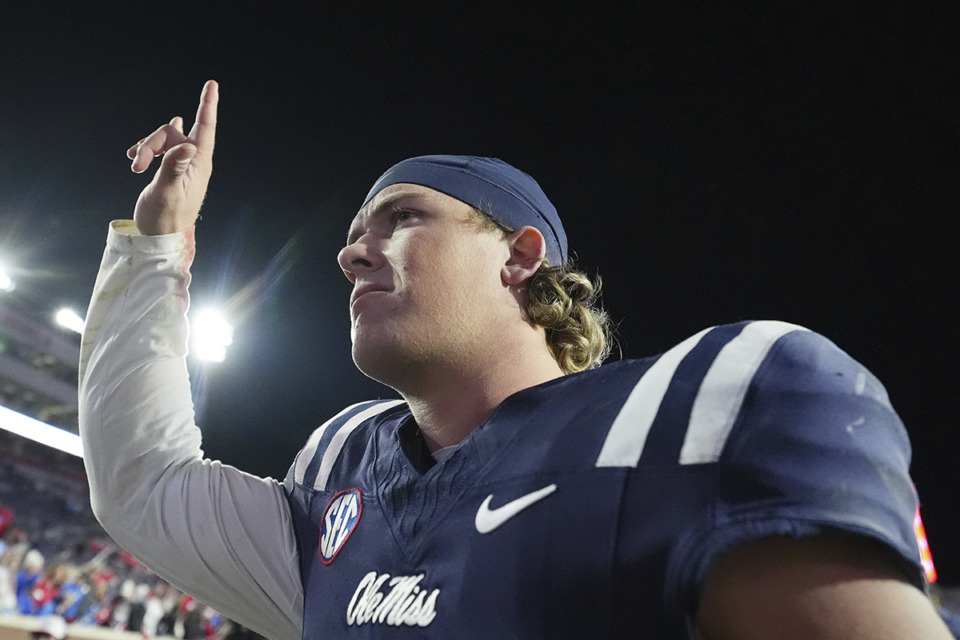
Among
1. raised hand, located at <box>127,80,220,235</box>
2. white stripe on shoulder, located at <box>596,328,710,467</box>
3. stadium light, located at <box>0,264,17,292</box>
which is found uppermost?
stadium light, located at <box>0,264,17,292</box>

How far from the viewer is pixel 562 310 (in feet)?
5.28

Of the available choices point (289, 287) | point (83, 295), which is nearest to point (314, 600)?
point (289, 287)

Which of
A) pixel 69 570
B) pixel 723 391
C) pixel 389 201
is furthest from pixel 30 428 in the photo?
pixel 69 570

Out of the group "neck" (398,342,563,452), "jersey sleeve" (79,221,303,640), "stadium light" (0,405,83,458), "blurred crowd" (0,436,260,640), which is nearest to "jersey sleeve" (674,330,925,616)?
"neck" (398,342,563,452)

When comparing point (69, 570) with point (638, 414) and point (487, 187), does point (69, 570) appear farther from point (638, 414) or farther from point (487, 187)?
point (638, 414)

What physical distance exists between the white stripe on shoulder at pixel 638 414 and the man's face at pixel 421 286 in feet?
1.55

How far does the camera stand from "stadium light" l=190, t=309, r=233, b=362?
385 inches

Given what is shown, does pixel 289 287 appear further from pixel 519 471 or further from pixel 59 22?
pixel 519 471

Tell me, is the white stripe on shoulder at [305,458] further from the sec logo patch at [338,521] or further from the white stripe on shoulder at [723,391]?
the white stripe on shoulder at [723,391]

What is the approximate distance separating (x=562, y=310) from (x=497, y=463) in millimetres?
564

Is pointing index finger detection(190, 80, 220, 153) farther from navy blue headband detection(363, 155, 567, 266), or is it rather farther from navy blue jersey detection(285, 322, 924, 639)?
navy blue jersey detection(285, 322, 924, 639)

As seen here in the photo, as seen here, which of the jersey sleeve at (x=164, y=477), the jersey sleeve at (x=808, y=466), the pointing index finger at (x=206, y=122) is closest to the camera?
the jersey sleeve at (x=808, y=466)

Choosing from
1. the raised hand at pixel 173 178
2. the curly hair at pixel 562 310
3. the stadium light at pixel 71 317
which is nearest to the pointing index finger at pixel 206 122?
the raised hand at pixel 173 178

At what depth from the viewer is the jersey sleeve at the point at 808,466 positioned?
0.70 metres
